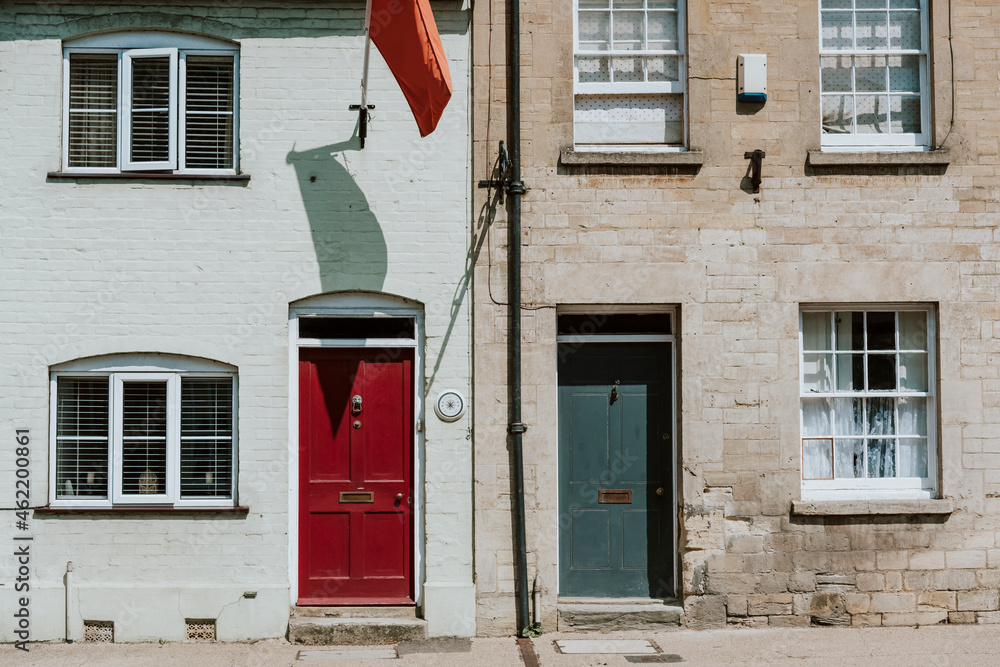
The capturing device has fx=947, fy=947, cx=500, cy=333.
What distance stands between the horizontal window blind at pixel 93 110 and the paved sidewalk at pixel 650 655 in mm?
4237

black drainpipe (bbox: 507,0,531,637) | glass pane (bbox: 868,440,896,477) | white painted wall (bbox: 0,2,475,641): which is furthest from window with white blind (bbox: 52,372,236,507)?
glass pane (bbox: 868,440,896,477)

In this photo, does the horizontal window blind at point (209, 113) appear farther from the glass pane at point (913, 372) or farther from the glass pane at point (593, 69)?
the glass pane at point (913, 372)

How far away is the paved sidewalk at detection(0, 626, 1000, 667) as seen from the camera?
7.62 metres

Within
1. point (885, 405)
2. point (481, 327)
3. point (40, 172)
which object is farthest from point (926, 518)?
point (40, 172)

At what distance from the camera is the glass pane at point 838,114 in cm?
876

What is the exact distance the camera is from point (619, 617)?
8352 mm

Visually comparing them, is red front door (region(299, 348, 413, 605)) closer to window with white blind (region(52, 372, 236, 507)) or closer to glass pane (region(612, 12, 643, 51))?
window with white blind (region(52, 372, 236, 507))

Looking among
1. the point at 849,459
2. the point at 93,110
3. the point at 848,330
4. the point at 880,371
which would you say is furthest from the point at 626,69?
the point at 93,110

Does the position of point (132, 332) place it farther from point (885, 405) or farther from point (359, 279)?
point (885, 405)

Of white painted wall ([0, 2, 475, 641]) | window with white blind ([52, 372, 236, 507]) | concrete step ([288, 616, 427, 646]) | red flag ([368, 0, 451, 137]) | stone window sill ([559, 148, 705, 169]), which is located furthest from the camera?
stone window sill ([559, 148, 705, 169])

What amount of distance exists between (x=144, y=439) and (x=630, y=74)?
18.0 feet

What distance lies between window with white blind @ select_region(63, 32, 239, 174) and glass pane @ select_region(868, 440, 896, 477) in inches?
249

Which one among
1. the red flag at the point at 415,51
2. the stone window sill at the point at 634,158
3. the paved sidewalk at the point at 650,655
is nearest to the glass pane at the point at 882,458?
the paved sidewalk at the point at 650,655

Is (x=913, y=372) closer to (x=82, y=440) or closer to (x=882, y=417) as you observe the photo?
(x=882, y=417)
